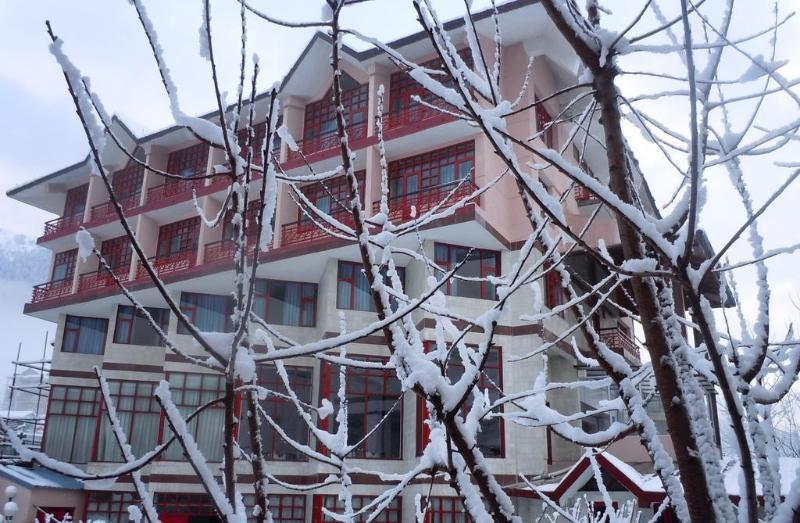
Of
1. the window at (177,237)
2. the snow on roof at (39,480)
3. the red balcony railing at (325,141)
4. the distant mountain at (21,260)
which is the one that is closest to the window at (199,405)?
the snow on roof at (39,480)

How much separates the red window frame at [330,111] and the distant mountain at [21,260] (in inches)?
5574

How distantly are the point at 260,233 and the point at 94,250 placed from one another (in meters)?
0.53

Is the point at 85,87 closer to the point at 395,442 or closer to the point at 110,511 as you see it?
the point at 395,442

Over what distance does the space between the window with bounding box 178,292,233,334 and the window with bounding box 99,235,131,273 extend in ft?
14.0

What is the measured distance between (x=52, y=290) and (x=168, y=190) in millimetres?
6979

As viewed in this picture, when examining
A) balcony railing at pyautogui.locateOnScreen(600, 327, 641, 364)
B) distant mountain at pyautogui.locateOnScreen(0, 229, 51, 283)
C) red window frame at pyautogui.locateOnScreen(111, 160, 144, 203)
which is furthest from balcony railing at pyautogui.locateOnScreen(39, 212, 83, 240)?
distant mountain at pyautogui.locateOnScreen(0, 229, 51, 283)

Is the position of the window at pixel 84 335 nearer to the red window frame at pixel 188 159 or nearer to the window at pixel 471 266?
the red window frame at pixel 188 159

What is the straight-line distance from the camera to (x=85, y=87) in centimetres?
134

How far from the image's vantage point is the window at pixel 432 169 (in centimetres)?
1714

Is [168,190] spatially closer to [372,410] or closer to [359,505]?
[372,410]

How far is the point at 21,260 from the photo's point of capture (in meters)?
156

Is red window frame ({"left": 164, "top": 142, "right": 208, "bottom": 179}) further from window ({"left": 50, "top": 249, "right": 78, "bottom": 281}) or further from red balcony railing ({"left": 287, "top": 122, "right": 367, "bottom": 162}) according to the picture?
window ({"left": 50, "top": 249, "right": 78, "bottom": 281})

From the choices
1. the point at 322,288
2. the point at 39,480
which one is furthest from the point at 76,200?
the point at 322,288

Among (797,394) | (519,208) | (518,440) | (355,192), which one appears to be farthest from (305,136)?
(797,394)
